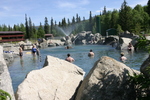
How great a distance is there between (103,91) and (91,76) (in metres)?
0.56

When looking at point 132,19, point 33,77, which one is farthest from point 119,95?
point 132,19

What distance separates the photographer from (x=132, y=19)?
7012 cm

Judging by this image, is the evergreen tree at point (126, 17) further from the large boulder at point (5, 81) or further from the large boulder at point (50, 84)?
the large boulder at point (5, 81)

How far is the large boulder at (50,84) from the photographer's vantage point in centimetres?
598

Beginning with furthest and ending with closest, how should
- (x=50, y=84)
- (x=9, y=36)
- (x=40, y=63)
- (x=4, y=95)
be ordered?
(x=9, y=36)
(x=40, y=63)
(x=50, y=84)
(x=4, y=95)

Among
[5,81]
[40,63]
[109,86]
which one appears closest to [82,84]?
[109,86]

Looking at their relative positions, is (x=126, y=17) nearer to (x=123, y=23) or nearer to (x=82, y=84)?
(x=123, y=23)

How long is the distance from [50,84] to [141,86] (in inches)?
118

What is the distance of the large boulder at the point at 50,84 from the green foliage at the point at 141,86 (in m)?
2.17

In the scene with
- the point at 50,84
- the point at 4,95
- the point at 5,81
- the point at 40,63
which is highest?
the point at 5,81

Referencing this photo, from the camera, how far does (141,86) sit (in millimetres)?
5609

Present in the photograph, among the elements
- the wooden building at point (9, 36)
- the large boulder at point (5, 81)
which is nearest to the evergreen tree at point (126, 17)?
the wooden building at point (9, 36)

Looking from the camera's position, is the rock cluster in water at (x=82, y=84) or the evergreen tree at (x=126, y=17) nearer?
the rock cluster in water at (x=82, y=84)

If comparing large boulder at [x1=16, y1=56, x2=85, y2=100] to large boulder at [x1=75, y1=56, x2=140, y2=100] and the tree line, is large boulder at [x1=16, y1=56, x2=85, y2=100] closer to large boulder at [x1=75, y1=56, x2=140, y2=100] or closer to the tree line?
large boulder at [x1=75, y1=56, x2=140, y2=100]
